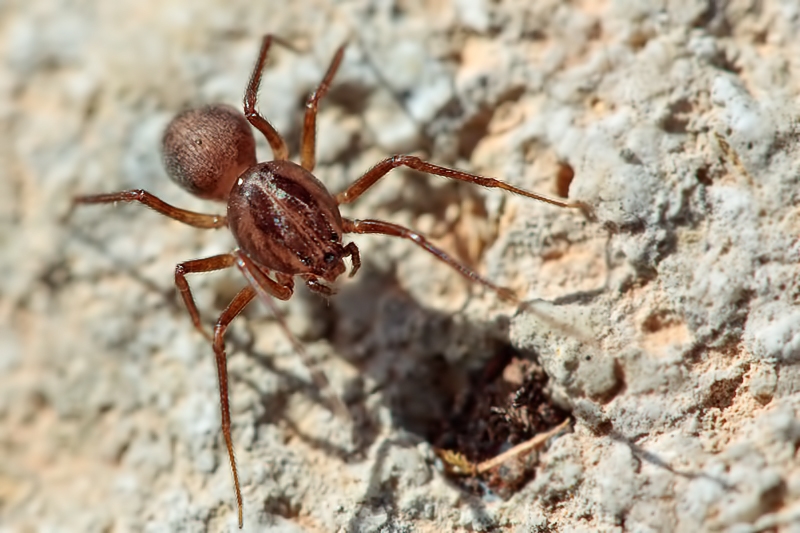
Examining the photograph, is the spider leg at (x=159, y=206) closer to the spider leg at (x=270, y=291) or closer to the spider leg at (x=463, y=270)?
the spider leg at (x=270, y=291)

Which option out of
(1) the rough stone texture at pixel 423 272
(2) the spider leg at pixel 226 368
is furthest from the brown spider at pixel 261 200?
Answer: (1) the rough stone texture at pixel 423 272

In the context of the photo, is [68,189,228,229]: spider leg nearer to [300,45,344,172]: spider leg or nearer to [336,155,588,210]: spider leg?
[300,45,344,172]: spider leg

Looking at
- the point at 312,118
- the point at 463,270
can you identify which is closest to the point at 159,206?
the point at 312,118

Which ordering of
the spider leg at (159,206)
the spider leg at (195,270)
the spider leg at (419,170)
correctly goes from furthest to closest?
the spider leg at (159,206)
the spider leg at (195,270)
the spider leg at (419,170)

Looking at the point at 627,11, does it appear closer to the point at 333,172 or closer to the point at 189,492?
the point at 333,172

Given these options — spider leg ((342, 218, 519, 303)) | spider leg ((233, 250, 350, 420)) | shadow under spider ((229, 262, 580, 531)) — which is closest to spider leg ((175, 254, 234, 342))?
spider leg ((233, 250, 350, 420))

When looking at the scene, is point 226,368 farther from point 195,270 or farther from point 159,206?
point 159,206

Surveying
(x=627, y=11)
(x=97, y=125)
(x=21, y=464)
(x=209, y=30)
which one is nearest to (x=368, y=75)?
(x=209, y=30)
